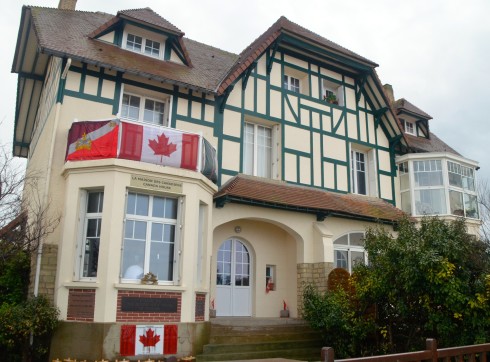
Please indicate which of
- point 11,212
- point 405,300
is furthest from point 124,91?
point 405,300

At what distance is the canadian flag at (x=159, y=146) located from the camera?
10305mm

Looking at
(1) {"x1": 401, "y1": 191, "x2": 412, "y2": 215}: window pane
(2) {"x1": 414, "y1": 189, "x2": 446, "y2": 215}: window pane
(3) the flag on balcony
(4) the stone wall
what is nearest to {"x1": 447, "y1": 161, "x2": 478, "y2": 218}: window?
(2) {"x1": 414, "y1": 189, "x2": 446, "y2": 215}: window pane

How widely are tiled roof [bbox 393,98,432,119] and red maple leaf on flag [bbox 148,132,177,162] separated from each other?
39.7ft

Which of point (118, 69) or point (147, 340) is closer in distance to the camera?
point (147, 340)

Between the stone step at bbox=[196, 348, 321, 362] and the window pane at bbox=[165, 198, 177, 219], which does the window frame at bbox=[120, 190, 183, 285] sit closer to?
the window pane at bbox=[165, 198, 177, 219]

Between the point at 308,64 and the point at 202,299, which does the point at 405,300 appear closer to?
the point at 202,299

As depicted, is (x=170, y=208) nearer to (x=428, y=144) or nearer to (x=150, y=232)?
(x=150, y=232)

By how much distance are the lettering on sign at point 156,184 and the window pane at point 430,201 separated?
10255 millimetres

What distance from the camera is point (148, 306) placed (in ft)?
32.1

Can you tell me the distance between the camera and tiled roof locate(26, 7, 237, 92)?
456 inches

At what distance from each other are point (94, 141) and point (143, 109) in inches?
112

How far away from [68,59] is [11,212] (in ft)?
12.4

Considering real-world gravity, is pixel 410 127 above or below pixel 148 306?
above

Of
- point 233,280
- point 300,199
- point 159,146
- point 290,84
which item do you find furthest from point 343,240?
point 159,146
